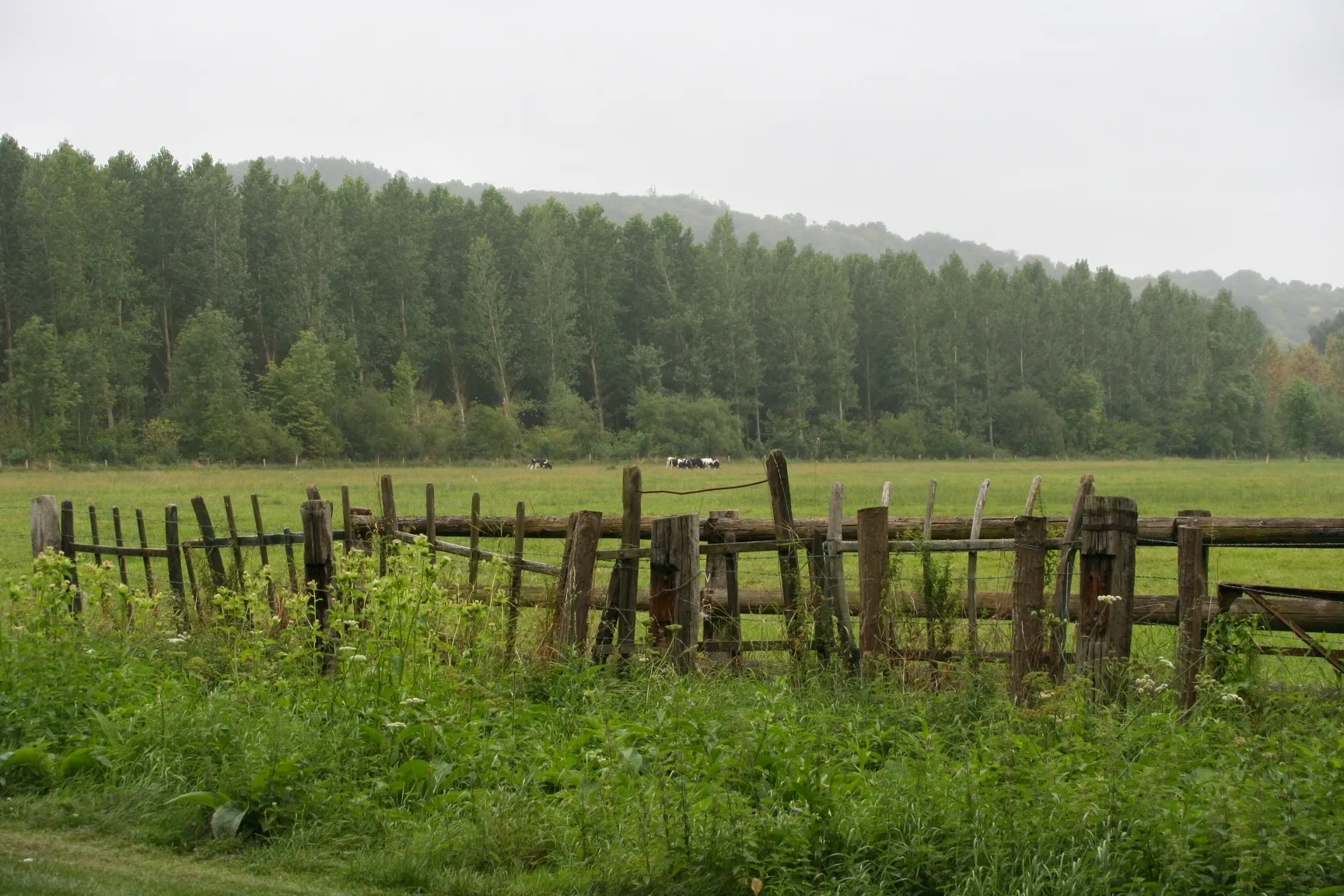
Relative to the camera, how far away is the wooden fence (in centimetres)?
735

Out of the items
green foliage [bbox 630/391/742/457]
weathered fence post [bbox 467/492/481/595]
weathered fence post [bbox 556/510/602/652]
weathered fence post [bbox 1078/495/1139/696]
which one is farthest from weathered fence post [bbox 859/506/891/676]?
green foliage [bbox 630/391/742/457]

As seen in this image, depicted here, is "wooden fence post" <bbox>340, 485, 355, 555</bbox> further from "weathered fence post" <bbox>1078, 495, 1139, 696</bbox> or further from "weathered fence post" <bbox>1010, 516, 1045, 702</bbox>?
"weathered fence post" <bbox>1078, 495, 1139, 696</bbox>

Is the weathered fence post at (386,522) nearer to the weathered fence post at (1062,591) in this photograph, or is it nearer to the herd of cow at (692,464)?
the weathered fence post at (1062,591)

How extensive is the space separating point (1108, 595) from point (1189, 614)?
0.52 m

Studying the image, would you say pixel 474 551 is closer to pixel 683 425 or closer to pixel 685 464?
pixel 685 464

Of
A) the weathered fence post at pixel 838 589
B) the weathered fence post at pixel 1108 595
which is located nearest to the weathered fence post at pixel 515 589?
the weathered fence post at pixel 838 589

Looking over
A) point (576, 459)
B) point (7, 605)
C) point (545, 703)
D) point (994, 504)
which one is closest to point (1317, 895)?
point (545, 703)

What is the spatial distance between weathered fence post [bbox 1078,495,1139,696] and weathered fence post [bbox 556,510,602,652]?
10.9 ft

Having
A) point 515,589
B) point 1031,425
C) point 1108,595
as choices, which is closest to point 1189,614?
point 1108,595

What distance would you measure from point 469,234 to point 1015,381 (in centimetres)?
4519

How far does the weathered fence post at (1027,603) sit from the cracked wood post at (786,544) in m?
1.53

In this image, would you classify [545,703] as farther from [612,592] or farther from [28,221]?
[28,221]

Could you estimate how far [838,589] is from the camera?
28.5 feet

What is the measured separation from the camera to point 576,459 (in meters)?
78.8
